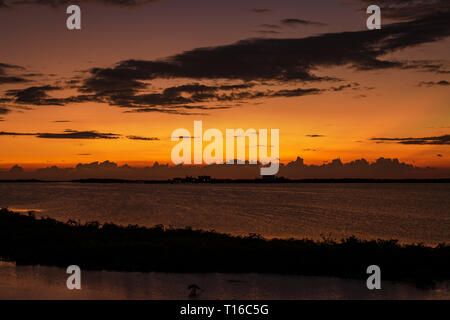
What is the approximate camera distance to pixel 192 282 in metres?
21.8

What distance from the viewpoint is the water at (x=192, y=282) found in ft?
63.6

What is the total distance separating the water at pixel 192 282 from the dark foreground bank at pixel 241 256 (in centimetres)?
99

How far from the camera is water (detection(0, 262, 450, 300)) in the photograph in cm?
1938

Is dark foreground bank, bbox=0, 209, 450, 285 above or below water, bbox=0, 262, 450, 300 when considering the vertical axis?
above

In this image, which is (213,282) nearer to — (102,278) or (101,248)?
(102,278)

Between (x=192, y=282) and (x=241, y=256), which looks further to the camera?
(x=241, y=256)

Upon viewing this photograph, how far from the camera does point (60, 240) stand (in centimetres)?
3073

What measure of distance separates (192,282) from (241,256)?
4504 mm

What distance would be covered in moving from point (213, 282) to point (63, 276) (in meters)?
7.56

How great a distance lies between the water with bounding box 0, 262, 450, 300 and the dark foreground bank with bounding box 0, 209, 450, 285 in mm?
986
